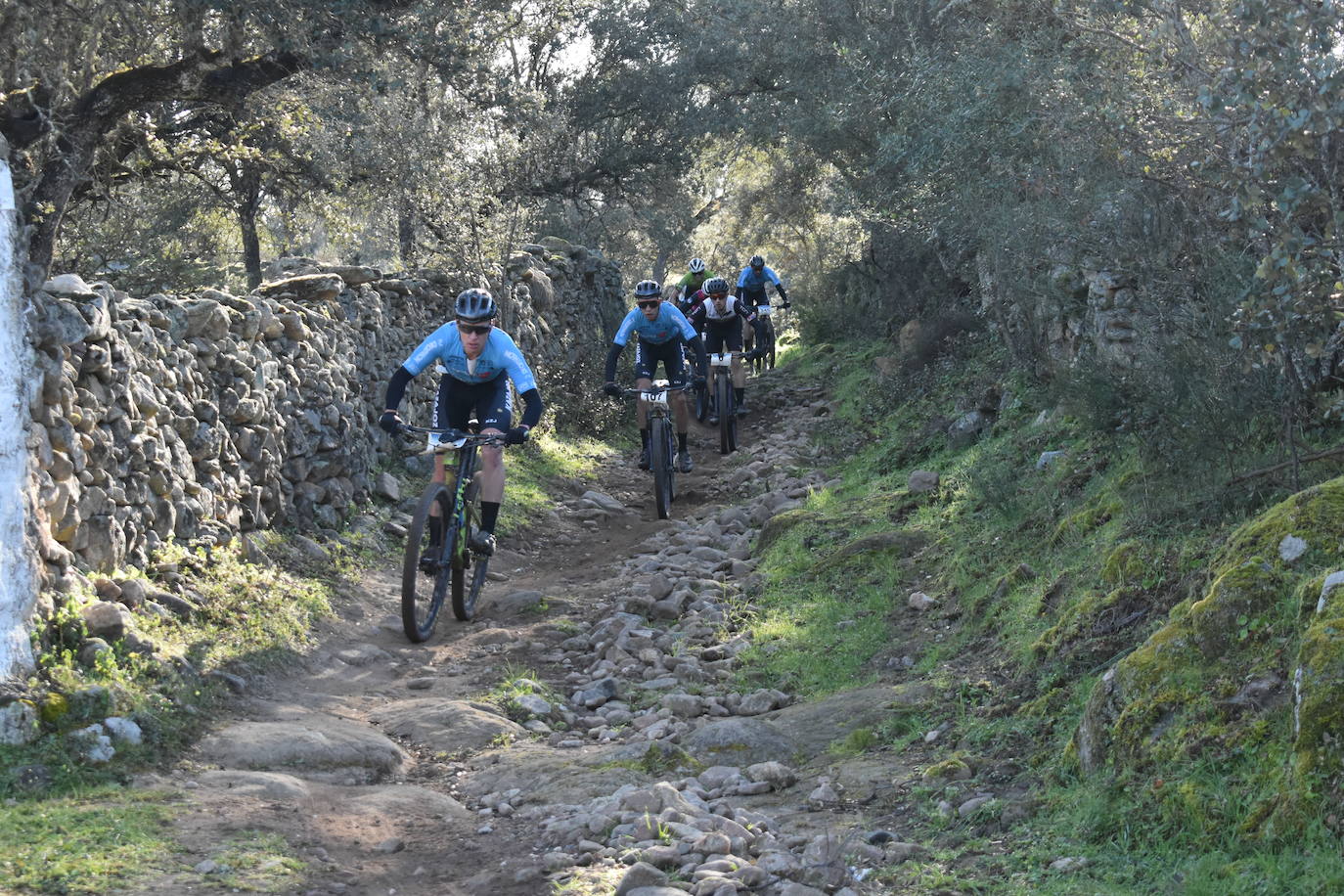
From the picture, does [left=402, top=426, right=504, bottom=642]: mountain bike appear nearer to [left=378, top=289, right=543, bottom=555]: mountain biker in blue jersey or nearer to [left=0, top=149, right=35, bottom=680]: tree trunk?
[left=378, top=289, right=543, bottom=555]: mountain biker in blue jersey

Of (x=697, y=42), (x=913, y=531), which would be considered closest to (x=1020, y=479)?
(x=913, y=531)

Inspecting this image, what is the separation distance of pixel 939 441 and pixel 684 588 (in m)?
3.68

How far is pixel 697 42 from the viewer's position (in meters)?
23.8

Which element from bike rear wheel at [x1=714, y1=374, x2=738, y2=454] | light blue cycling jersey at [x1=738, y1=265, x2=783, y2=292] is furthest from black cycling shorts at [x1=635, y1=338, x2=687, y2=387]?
light blue cycling jersey at [x1=738, y1=265, x2=783, y2=292]

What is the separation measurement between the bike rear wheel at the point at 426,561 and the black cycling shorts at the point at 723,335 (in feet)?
23.9

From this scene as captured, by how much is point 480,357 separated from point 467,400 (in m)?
0.40

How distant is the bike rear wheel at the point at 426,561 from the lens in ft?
25.3

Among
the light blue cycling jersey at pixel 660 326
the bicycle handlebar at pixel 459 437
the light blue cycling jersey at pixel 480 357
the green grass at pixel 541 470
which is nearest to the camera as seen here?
the bicycle handlebar at pixel 459 437

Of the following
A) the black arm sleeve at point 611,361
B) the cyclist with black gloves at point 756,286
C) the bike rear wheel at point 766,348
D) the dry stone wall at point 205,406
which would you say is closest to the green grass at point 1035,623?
the black arm sleeve at point 611,361

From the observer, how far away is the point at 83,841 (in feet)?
14.4

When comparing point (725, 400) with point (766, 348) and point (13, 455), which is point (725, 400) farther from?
point (13, 455)

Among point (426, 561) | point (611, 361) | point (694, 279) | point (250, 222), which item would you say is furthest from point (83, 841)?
point (694, 279)

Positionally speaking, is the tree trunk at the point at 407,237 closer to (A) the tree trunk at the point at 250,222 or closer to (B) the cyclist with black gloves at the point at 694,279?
(A) the tree trunk at the point at 250,222

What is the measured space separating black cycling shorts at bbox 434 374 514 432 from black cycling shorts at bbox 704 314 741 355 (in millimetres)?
6474
